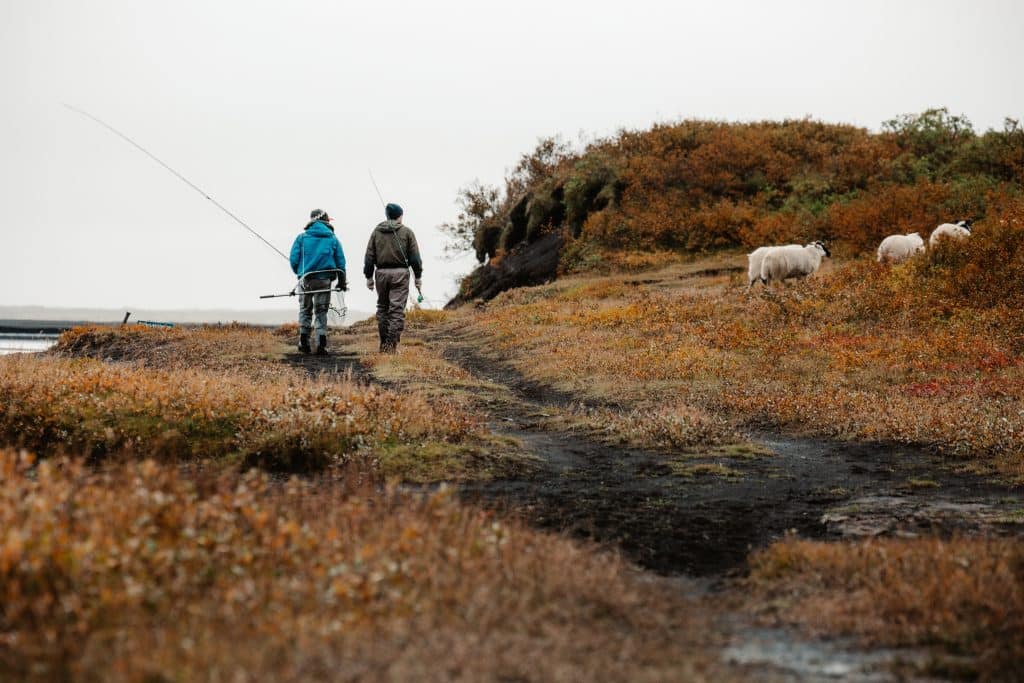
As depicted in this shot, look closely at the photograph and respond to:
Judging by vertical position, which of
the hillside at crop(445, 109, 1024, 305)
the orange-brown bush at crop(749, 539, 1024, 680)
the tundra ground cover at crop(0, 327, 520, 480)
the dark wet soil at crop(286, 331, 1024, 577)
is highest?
the hillside at crop(445, 109, 1024, 305)

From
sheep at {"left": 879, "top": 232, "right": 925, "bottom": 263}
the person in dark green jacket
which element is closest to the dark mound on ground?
sheep at {"left": 879, "top": 232, "right": 925, "bottom": 263}

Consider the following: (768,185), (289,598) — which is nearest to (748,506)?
(289,598)

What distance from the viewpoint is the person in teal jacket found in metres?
20.9

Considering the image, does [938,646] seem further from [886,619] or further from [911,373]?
[911,373]

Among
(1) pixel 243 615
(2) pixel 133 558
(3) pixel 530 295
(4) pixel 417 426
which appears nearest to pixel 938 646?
(1) pixel 243 615

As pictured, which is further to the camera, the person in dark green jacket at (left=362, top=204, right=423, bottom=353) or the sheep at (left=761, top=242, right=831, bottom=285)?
the sheep at (left=761, top=242, right=831, bottom=285)

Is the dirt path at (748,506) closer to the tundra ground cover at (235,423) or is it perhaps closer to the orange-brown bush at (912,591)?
the orange-brown bush at (912,591)

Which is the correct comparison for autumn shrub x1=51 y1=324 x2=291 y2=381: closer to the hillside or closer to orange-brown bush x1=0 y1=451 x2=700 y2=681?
orange-brown bush x1=0 y1=451 x2=700 y2=681

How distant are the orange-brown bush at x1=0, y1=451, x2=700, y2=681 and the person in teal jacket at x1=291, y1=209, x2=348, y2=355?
15211mm

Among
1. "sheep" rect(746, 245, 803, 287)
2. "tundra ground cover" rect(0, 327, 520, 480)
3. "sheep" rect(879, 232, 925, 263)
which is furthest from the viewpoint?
"sheep" rect(746, 245, 803, 287)

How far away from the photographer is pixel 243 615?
444 centimetres

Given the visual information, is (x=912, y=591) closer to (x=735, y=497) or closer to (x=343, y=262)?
(x=735, y=497)

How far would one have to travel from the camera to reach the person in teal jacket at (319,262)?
68.6 ft

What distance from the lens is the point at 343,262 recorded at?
69.5ft
